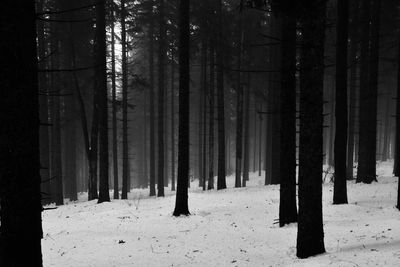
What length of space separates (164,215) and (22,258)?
368 inches

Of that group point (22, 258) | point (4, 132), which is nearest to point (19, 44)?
point (4, 132)

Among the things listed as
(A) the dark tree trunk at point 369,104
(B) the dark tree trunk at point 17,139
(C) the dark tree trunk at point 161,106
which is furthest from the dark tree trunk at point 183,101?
(C) the dark tree trunk at point 161,106

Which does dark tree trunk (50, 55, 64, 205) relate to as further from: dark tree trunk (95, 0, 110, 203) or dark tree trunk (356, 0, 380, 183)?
dark tree trunk (356, 0, 380, 183)

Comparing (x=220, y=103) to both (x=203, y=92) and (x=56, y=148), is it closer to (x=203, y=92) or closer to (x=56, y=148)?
(x=203, y=92)

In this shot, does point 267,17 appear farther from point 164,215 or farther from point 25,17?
point 25,17

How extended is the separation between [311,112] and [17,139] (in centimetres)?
530

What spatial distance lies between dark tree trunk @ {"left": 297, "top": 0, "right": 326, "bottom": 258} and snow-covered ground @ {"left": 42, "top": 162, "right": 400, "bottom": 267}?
996 millimetres

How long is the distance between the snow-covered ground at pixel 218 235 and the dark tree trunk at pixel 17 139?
4131 mm

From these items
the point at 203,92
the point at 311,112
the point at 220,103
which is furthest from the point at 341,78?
the point at 203,92

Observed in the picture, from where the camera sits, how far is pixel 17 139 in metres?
4.25

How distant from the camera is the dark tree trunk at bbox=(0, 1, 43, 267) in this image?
13.8 ft

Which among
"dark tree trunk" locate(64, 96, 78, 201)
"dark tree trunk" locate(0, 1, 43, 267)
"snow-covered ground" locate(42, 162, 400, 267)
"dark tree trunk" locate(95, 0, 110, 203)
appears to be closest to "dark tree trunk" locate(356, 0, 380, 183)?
"snow-covered ground" locate(42, 162, 400, 267)

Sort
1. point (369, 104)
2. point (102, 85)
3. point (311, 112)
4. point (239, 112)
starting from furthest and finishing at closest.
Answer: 1. point (239, 112)
2. point (369, 104)
3. point (102, 85)
4. point (311, 112)

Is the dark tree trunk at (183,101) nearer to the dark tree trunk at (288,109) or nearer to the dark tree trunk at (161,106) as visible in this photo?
the dark tree trunk at (288,109)
